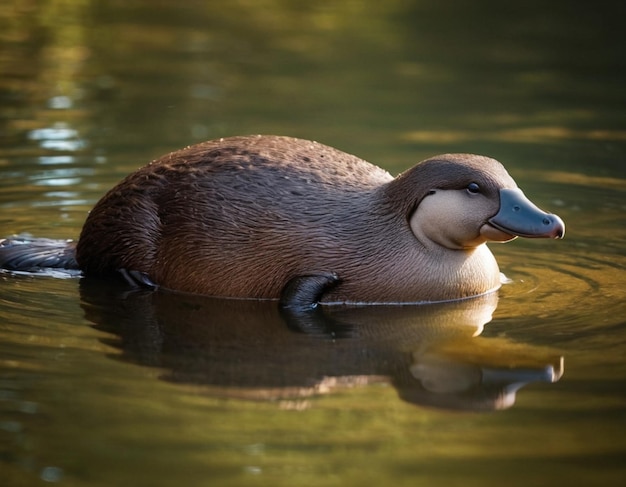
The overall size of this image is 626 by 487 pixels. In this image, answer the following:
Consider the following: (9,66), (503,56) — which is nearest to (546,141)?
(503,56)

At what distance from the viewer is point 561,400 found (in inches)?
228

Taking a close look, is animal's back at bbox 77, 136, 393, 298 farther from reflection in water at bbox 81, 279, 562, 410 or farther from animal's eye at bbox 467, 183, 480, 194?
animal's eye at bbox 467, 183, 480, 194

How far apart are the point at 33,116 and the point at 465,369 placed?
744cm

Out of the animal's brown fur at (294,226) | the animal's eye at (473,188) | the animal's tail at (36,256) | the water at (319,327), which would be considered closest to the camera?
the water at (319,327)

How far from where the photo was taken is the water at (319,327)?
511cm

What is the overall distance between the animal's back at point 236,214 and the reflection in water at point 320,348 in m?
0.19

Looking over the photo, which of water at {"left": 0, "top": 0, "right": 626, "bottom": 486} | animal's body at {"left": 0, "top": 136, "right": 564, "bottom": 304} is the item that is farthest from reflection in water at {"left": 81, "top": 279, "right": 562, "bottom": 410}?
animal's body at {"left": 0, "top": 136, "right": 564, "bottom": 304}

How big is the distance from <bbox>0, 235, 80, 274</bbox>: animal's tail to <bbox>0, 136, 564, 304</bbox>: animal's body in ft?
2.07

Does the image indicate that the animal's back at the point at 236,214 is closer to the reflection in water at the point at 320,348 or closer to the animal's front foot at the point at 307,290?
the animal's front foot at the point at 307,290

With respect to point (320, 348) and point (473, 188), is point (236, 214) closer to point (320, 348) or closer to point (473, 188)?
point (320, 348)

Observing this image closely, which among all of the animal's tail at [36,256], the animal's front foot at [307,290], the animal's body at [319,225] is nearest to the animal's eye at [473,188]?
the animal's body at [319,225]

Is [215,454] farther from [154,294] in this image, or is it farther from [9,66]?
[9,66]

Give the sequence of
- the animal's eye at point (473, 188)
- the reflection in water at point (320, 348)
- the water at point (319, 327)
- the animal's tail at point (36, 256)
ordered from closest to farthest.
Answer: the water at point (319, 327) → the reflection in water at point (320, 348) → the animal's eye at point (473, 188) → the animal's tail at point (36, 256)

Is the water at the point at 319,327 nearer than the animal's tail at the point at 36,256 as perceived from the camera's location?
Yes
